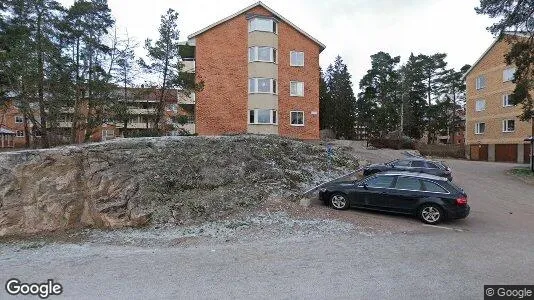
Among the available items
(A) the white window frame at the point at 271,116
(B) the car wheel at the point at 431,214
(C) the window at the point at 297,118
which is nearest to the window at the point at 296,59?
(C) the window at the point at 297,118

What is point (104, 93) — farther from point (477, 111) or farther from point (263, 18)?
point (477, 111)

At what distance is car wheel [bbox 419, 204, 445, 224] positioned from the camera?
1175cm

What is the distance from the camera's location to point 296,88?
34.3m

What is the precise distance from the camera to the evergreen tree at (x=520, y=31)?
22656 mm

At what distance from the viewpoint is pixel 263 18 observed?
109ft

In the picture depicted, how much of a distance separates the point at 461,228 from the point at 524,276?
15.4ft

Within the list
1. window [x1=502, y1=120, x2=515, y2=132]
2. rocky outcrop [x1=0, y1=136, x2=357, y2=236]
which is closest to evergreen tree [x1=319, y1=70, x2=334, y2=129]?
window [x1=502, y1=120, x2=515, y2=132]

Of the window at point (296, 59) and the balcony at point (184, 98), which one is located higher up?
the window at point (296, 59)

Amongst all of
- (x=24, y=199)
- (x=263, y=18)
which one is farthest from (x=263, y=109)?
(x=24, y=199)

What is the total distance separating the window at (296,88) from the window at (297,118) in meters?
1.63

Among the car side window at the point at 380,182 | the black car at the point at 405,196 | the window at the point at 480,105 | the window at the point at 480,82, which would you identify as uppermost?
the window at the point at 480,82

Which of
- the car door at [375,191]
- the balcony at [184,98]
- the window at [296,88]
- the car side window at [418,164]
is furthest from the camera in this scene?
the window at [296,88]

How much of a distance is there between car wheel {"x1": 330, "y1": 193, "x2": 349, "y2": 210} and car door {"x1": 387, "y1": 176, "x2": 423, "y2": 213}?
140cm

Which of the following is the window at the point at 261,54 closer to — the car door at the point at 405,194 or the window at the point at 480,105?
the car door at the point at 405,194
